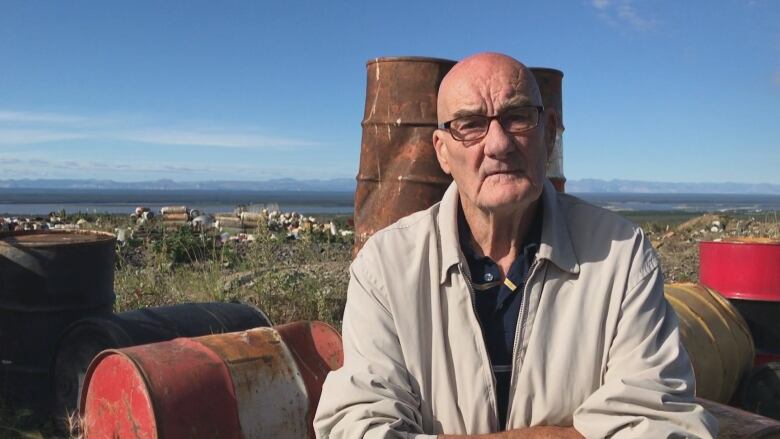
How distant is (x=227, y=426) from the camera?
2707 mm

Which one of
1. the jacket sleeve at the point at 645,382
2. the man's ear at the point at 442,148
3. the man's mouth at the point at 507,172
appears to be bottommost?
the jacket sleeve at the point at 645,382

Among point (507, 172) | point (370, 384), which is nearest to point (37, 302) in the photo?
point (370, 384)

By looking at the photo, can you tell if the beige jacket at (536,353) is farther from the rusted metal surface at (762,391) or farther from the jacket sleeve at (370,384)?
the rusted metal surface at (762,391)

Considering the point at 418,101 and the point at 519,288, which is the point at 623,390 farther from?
the point at 418,101

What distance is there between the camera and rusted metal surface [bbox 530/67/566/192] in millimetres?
4695

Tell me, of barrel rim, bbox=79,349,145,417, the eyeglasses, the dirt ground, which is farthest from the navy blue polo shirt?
the dirt ground

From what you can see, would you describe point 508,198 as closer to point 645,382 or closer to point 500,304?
point 500,304

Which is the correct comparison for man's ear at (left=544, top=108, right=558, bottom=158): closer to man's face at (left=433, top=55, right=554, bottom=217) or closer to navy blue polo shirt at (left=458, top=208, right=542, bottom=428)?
man's face at (left=433, top=55, right=554, bottom=217)

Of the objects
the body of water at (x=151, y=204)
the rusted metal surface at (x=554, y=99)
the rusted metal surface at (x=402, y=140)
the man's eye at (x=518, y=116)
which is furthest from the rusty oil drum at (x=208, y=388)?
the body of water at (x=151, y=204)

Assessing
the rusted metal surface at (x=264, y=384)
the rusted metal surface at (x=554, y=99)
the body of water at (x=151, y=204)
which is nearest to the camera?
the rusted metal surface at (x=264, y=384)

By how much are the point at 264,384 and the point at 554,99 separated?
2925 mm

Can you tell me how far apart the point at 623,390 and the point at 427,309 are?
0.60 metres

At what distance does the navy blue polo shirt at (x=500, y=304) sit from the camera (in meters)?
2.13

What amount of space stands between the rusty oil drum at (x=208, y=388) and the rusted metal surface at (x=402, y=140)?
1656 mm
